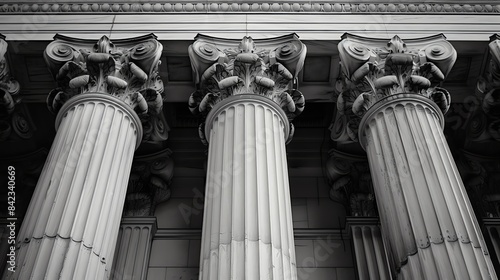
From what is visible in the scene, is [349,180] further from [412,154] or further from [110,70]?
[110,70]

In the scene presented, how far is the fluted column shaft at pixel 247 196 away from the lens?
9766 mm

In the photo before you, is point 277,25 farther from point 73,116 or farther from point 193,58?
point 73,116

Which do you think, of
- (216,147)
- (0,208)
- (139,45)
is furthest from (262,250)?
(0,208)

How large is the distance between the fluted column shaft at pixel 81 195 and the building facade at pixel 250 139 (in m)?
0.04

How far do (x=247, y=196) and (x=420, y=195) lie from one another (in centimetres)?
352

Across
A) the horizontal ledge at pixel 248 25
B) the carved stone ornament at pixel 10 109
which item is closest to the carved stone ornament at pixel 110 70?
the horizontal ledge at pixel 248 25

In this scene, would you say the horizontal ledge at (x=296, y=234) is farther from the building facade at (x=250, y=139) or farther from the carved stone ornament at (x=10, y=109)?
the carved stone ornament at (x=10, y=109)

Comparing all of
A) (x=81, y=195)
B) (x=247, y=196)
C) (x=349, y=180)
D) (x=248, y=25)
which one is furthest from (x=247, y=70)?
(x=349, y=180)

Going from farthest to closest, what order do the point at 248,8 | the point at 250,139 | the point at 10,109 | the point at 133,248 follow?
the point at 248,8 → the point at 133,248 → the point at 10,109 → the point at 250,139

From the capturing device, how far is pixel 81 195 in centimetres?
1089

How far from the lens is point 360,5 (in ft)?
53.0

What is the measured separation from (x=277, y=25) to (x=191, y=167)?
551 centimetres

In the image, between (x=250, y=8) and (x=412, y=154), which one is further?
(x=250, y=8)

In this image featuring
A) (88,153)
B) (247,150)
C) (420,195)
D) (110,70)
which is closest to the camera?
(420,195)
